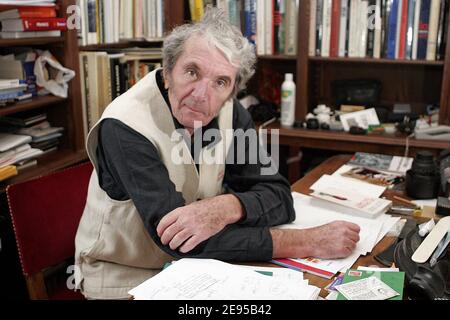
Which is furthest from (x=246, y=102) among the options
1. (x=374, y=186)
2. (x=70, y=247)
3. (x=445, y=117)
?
(x=70, y=247)

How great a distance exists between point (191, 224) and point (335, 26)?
1631mm

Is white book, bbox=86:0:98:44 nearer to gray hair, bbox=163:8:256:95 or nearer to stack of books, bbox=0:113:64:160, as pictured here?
stack of books, bbox=0:113:64:160

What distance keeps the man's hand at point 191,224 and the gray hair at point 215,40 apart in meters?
0.40

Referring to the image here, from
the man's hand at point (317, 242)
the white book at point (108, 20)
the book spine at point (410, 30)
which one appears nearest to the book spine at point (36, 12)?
the white book at point (108, 20)

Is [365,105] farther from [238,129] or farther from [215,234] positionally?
[215,234]

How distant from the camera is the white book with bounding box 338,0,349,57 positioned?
2494mm

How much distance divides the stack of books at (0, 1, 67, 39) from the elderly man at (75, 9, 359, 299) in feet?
2.36

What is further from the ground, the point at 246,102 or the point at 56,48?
the point at 56,48

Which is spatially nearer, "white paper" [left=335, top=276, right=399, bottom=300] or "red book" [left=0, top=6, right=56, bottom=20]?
"white paper" [left=335, top=276, right=399, bottom=300]

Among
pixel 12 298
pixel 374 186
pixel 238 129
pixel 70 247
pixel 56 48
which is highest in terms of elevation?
pixel 56 48

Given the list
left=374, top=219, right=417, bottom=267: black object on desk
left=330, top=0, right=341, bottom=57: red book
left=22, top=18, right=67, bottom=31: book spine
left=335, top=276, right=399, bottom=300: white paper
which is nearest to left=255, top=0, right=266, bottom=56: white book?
left=330, top=0, right=341, bottom=57: red book

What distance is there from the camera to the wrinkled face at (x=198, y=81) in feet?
4.53

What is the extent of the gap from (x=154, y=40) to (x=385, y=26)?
1.15 metres

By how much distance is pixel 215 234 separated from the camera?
1261 mm
